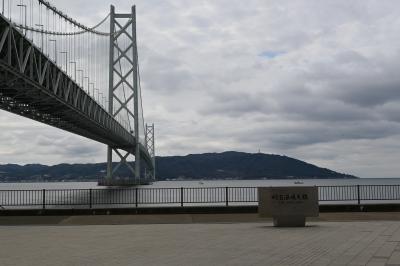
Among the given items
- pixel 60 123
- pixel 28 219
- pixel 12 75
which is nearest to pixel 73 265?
pixel 28 219

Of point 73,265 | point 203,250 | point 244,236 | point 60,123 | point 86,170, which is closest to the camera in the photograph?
point 73,265

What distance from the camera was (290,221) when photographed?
1616 centimetres

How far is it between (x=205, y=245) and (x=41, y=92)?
29100mm

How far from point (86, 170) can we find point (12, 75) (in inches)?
6294

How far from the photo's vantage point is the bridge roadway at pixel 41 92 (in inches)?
1250

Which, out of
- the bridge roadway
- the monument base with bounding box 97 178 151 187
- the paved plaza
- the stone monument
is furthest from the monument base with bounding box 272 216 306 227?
the monument base with bounding box 97 178 151 187

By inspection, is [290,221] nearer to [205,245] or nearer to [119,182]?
[205,245]

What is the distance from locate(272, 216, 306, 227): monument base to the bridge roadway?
18611 millimetres

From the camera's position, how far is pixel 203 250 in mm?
11172

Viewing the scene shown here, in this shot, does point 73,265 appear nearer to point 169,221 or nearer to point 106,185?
point 169,221

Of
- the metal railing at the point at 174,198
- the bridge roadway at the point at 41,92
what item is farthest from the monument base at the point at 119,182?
the bridge roadway at the point at 41,92

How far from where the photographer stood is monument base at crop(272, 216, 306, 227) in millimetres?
16125

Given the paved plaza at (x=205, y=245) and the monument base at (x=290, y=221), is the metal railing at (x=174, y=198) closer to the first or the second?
the monument base at (x=290, y=221)

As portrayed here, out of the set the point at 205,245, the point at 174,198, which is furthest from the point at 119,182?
the point at 205,245
